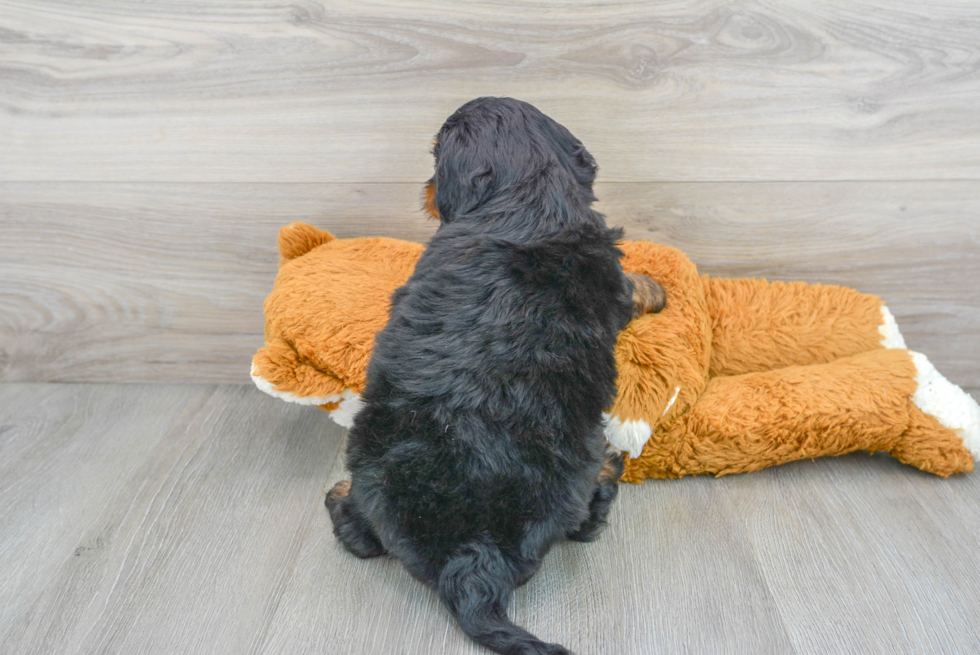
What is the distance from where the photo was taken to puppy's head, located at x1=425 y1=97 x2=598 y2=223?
1.36 meters

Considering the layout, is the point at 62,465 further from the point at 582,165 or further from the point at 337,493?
the point at 582,165

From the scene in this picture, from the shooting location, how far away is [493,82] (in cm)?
179

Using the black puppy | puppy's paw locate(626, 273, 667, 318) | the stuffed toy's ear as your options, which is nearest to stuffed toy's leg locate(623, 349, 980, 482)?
puppy's paw locate(626, 273, 667, 318)

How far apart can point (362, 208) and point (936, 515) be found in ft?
5.21

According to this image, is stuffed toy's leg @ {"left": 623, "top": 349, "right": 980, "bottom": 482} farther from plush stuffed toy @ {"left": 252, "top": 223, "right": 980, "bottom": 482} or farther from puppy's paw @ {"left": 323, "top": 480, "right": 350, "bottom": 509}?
puppy's paw @ {"left": 323, "top": 480, "right": 350, "bottom": 509}

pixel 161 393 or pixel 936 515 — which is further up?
pixel 936 515

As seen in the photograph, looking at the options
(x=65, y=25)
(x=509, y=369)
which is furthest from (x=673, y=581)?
(x=65, y=25)

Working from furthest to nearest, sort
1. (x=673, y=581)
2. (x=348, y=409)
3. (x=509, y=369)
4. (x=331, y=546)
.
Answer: (x=348, y=409), (x=331, y=546), (x=673, y=581), (x=509, y=369)

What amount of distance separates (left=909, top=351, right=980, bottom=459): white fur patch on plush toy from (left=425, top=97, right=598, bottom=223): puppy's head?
92cm

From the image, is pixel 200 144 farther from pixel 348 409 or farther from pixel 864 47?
pixel 864 47

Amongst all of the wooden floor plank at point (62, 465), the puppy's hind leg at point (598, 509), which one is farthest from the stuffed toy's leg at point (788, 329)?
the wooden floor plank at point (62, 465)

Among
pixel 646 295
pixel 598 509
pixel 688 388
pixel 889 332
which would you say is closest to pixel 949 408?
pixel 889 332

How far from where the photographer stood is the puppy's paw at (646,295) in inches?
63.5

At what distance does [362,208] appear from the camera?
1.94 metres
